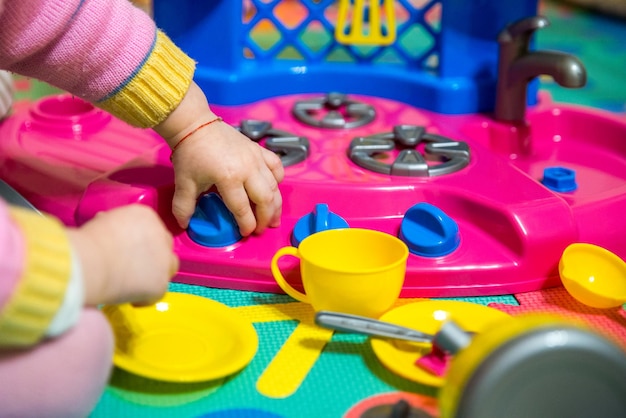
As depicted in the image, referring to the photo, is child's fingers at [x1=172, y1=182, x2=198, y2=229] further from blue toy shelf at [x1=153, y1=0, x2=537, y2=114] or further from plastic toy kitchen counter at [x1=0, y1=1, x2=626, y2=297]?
blue toy shelf at [x1=153, y1=0, x2=537, y2=114]

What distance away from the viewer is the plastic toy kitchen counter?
0.73 m

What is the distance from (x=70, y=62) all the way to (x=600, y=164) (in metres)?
0.64

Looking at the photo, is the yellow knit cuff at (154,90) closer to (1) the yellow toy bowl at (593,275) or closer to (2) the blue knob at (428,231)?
(2) the blue knob at (428,231)

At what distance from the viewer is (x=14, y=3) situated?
64cm

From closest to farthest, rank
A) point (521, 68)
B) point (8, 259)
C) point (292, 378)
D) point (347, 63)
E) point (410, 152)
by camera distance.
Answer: point (8, 259), point (292, 378), point (410, 152), point (521, 68), point (347, 63)

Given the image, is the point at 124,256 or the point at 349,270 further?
the point at 349,270

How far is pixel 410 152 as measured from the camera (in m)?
0.83

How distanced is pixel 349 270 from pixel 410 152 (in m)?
0.26

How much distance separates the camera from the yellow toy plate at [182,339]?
1.91 ft

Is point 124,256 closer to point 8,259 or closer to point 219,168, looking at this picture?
point 8,259

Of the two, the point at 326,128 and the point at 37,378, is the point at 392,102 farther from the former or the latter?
the point at 37,378

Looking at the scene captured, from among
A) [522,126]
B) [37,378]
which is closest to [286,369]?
[37,378]

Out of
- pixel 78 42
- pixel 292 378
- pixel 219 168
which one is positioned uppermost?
pixel 78 42

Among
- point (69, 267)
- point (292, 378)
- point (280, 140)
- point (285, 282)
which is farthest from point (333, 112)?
point (69, 267)
